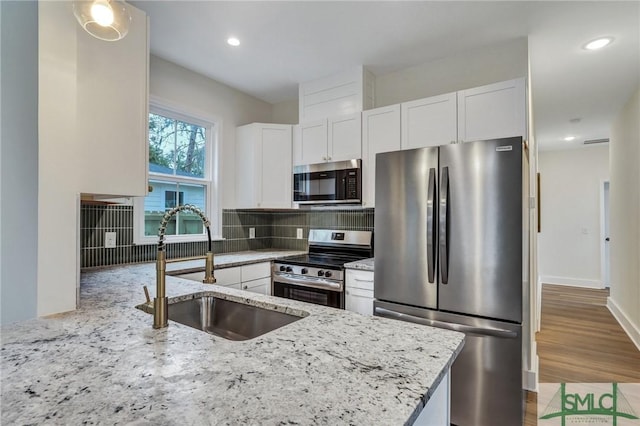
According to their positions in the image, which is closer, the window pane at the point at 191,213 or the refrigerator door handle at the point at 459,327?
the refrigerator door handle at the point at 459,327

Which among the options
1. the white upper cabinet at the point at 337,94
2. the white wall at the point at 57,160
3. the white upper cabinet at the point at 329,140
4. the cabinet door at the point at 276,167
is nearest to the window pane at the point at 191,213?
the cabinet door at the point at 276,167

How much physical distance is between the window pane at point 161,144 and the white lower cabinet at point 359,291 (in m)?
1.89

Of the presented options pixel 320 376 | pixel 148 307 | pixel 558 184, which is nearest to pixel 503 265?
pixel 320 376

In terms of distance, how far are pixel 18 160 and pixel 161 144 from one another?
1795mm

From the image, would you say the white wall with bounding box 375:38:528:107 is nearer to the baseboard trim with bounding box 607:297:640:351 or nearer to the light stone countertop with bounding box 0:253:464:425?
the light stone countertop with bounding box 0:253:464:425

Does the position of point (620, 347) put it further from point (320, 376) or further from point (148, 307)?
point (148, 307)

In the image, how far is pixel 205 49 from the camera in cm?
262

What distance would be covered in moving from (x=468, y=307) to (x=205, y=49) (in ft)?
8.97

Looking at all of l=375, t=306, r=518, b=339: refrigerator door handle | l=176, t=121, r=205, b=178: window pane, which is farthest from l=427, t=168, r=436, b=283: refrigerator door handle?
l=176, t=121, r=205, b=178: window pane

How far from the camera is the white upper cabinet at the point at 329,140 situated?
2.93 meters

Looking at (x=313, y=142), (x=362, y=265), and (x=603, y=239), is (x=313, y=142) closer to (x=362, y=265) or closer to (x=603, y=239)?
(x=362, y=265)

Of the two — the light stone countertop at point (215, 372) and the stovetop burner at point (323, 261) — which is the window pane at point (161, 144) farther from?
the light stone countertop at point (215, 372)

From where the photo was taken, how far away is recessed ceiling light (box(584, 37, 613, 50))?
2.45 m

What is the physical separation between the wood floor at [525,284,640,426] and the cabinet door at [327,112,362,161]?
233 cm
